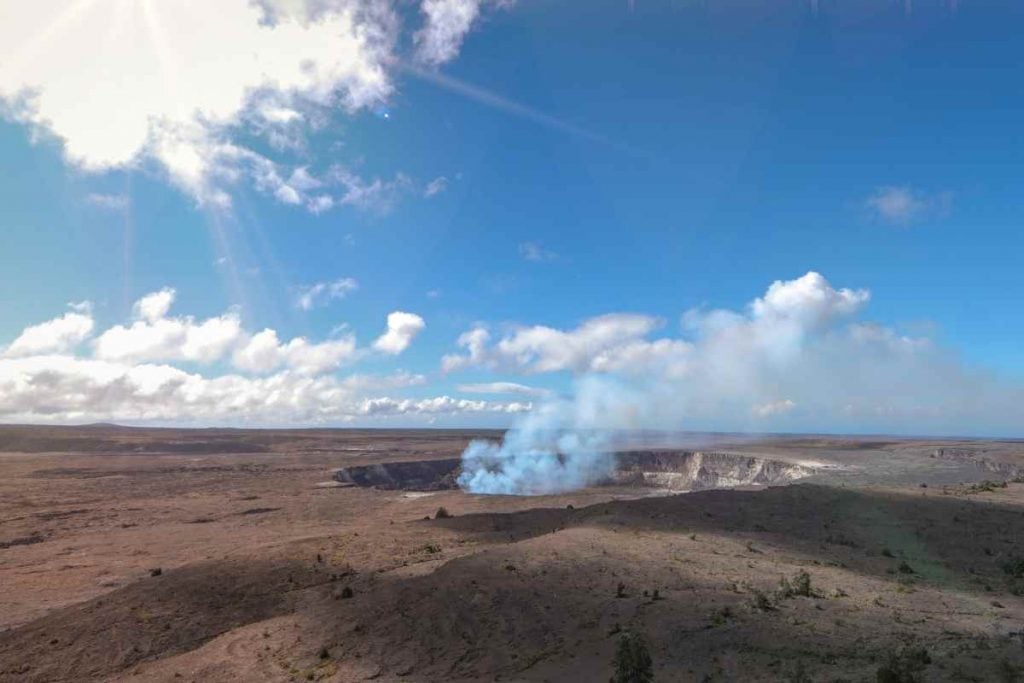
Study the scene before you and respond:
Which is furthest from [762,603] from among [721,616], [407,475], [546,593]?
[407,475]

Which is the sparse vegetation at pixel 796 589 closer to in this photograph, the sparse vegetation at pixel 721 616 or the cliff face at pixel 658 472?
the sparse vegetation at pixel 721 616

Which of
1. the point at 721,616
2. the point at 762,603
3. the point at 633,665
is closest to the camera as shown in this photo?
the point at 633,665

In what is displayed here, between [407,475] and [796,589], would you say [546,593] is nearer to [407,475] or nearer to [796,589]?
[796,589]

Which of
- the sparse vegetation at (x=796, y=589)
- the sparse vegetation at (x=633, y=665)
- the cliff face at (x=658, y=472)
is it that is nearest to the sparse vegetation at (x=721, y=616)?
the sparse vegetation at (x=796, y=589)

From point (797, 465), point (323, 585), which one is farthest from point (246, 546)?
point (797, 465)

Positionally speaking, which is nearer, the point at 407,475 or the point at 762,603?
the point at 762,603

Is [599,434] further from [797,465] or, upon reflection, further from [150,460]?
[150,460]

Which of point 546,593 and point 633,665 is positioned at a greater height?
point 633,665
